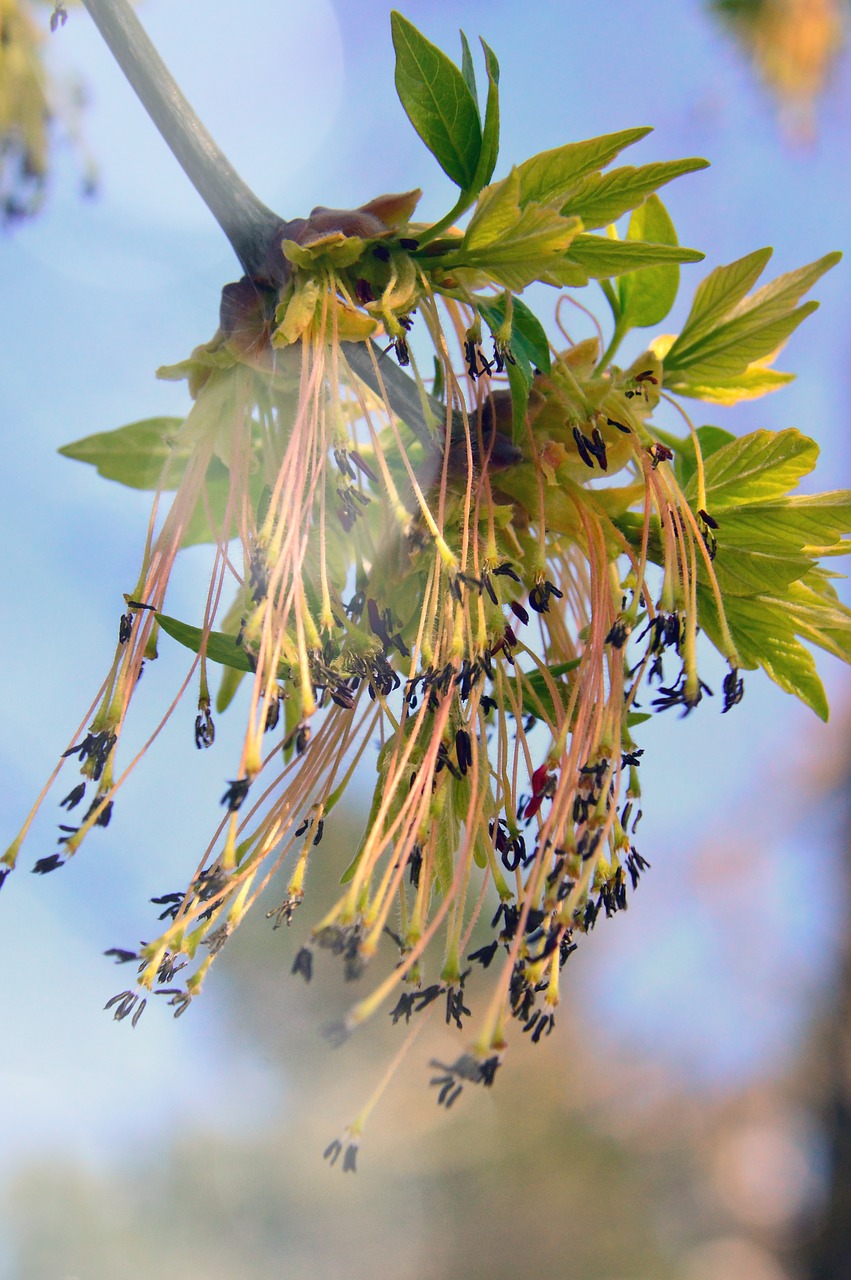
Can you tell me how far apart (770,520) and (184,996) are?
76 centimetres

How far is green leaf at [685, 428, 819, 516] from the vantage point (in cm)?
100

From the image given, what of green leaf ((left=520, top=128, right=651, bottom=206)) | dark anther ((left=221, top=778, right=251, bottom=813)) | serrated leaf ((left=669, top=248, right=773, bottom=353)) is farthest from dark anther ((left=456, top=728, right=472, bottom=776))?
serrated leaf ((left=669, top=248, right=773, bottom=353))

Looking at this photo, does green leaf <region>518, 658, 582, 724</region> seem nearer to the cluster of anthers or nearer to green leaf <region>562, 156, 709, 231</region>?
the cluster of anthers

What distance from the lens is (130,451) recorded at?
48.3 inches

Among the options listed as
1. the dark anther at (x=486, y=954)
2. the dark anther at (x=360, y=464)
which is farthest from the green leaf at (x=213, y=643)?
the dark anther at (x=486, y=954)

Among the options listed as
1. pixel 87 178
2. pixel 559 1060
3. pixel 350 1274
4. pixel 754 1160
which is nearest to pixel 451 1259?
pixel 350 1274

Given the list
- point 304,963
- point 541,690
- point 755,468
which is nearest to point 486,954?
point 304,963

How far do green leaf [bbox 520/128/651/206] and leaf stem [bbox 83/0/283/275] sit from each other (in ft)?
0.85

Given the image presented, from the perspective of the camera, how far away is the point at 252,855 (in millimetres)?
875

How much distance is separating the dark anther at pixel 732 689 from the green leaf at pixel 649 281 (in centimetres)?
54

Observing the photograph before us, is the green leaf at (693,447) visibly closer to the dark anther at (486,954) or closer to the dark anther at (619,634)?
the dark anther at (619,634)

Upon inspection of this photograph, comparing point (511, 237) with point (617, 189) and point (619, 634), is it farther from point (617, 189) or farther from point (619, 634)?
point (619, 634)

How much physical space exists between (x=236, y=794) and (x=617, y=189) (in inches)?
27.1

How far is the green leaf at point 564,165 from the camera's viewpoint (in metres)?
0.88
